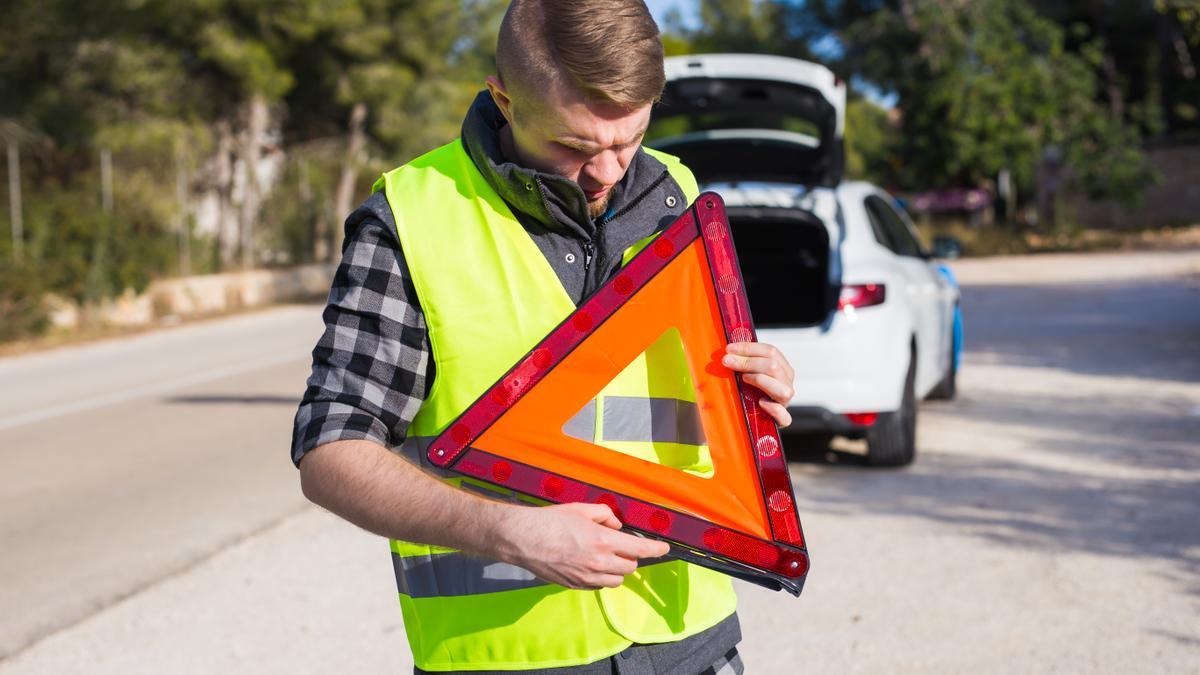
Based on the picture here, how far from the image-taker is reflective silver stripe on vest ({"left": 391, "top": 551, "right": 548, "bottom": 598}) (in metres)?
1.89

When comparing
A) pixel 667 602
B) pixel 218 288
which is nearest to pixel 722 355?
pixel 667 602

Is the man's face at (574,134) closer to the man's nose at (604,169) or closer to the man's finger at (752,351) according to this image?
the man's nose at (604,169)

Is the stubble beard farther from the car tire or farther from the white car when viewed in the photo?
the car tire

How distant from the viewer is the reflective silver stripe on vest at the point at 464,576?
6.20 ft

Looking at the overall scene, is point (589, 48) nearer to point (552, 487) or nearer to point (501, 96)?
point (501, 96)

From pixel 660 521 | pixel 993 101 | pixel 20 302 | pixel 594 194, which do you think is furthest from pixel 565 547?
pixel 993 101

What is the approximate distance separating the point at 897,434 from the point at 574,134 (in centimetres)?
598

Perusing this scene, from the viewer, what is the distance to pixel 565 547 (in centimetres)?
163

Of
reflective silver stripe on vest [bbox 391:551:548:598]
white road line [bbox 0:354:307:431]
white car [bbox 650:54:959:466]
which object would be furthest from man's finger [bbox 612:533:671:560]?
white road line [bbox 0:354:307:431]

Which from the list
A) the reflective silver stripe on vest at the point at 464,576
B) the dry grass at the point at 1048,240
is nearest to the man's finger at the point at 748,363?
the reflective silver stripe on vest at the point at 464,576

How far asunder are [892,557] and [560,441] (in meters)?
4.25

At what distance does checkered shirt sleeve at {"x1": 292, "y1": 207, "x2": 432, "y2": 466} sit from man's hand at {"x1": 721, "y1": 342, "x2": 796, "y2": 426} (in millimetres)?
417

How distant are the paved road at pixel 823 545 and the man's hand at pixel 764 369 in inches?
108

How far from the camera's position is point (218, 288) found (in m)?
24.2
